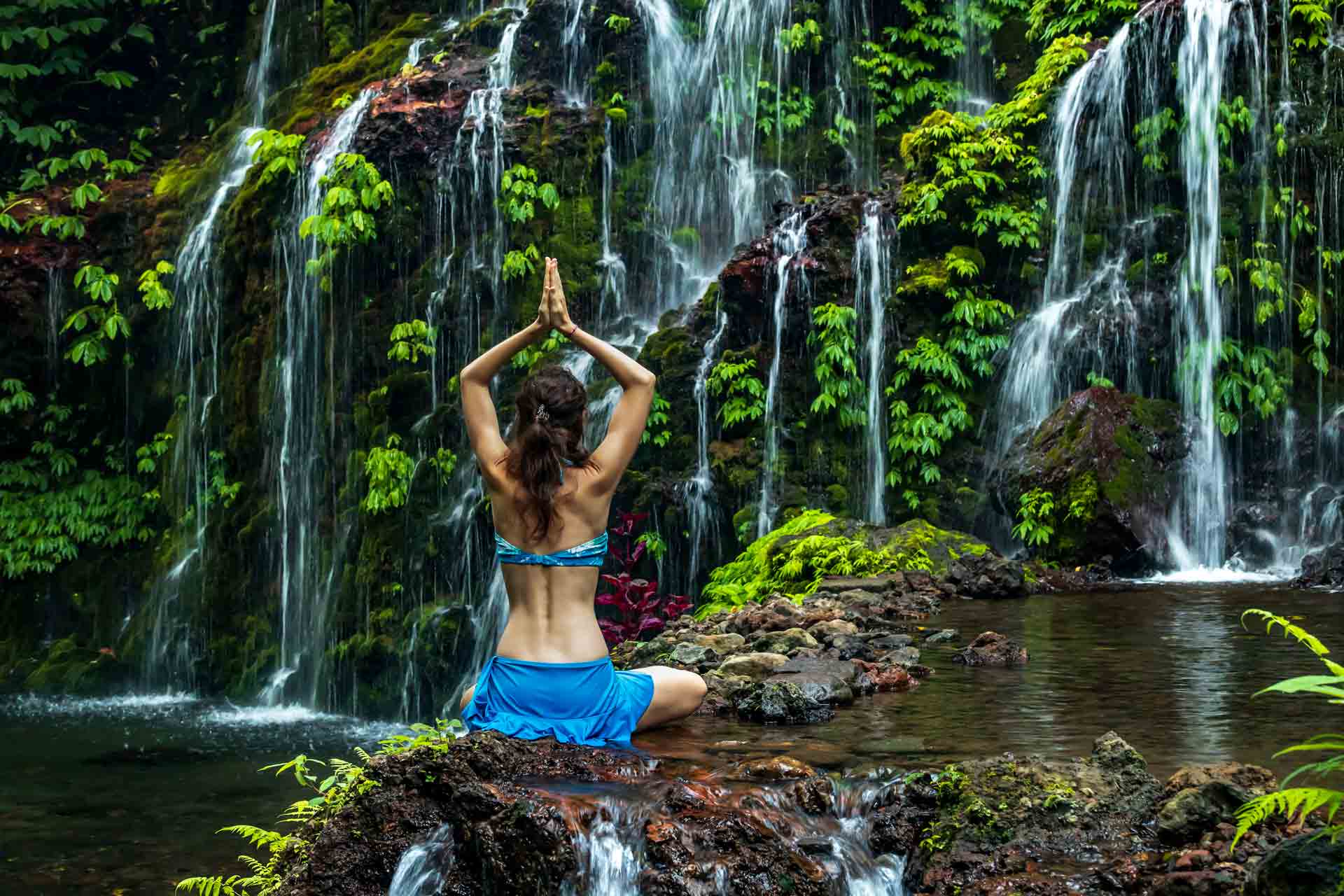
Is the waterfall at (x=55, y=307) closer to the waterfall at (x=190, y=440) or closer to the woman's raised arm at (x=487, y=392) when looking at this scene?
the waterfall at (x=190, y=440)

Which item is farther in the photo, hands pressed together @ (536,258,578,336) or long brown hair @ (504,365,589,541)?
hands pressed together @ (536,258,578,336)

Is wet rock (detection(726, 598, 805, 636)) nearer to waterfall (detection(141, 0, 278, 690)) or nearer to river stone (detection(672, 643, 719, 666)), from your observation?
river stone (detection(672, 643, 719, 666))

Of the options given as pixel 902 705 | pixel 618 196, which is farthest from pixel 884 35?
pixel 902 705

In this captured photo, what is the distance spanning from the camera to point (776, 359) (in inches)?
546

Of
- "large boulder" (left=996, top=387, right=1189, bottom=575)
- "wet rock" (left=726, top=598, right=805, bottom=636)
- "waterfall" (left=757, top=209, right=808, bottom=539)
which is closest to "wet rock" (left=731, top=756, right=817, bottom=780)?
"wet rock" (left=726, top=598, right=805, bottom=636)

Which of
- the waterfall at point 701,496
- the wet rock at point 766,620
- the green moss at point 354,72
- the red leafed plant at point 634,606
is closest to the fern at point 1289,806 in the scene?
the wet rock at point 766,620

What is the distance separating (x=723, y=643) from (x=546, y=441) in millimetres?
2801

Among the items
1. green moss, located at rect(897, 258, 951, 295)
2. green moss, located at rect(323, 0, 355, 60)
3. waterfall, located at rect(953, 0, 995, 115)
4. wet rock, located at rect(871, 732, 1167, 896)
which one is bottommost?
wet rock, located at rect(871, 732, 1167, 896)

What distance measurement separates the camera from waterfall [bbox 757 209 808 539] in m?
13.3

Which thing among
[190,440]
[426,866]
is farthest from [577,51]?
[426,866]

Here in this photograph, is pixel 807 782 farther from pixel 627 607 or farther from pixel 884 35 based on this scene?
pixel 884 35

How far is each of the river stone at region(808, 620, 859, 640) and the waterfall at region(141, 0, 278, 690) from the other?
37.8ft

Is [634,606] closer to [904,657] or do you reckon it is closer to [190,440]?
[904,657]

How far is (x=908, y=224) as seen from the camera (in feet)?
46.6
